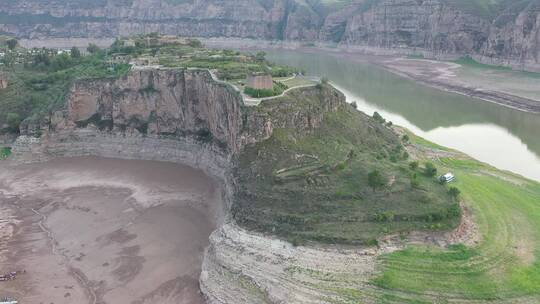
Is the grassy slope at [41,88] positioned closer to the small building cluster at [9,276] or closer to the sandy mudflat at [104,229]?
the sandy mudflat at [104,229]

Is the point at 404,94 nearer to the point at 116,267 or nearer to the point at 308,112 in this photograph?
the point at 308,112

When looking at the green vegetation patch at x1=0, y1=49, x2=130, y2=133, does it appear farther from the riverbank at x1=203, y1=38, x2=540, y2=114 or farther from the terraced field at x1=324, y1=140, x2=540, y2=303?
the riverbank at x1=203, y1=38, x2=540, y2=114

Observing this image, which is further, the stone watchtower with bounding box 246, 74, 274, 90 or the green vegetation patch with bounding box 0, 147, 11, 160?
the green vegetation patch with bounding box 0, 147, 11, 160

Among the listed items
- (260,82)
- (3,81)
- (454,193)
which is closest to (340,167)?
(454,193)

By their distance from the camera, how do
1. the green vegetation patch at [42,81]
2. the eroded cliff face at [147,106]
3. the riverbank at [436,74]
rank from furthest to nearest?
the riverbank at [436,74] < the green vegetation patch at [42,81] < the eroded cliff face at [147,106]

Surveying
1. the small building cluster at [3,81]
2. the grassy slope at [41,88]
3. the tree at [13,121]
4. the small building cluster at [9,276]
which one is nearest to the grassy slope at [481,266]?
the small building cluster at [9,276]

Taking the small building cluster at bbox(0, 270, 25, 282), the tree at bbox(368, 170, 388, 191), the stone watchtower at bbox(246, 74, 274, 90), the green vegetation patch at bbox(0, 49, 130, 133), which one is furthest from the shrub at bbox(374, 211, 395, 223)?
the green vegetation patch at bbox(0, 49, 130, 133)
